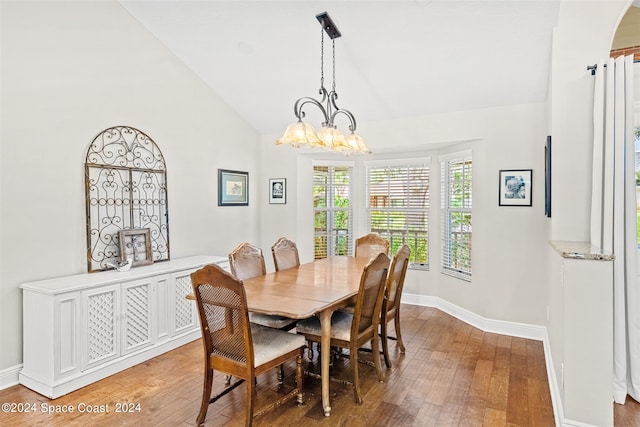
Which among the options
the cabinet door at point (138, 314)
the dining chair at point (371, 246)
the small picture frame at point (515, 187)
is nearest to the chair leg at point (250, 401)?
the cabinet door at point (138, 314)

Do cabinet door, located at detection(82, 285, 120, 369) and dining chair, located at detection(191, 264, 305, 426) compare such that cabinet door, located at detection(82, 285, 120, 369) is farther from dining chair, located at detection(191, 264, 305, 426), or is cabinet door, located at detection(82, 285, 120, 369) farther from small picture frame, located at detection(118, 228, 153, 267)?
dining chair, located at detection(191, 264, 305, 426)

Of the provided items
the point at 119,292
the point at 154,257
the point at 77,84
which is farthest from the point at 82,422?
the point at 77,84

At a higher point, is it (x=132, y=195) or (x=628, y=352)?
(x=132, y=195)

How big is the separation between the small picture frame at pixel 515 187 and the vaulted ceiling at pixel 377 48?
0.73 meters

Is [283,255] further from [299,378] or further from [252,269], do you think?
[299,378]

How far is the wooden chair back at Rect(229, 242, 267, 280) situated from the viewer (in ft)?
9.93

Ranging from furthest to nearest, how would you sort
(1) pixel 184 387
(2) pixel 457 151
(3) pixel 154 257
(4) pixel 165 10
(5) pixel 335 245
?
(5) pixel 335 245
(2) pixel 457 151
(3) pixel 154 257
(4) pixel 165 10
(1) pixel 184 387

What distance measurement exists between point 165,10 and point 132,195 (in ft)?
5.87

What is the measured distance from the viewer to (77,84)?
3242 millimetres

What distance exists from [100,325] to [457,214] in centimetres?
388

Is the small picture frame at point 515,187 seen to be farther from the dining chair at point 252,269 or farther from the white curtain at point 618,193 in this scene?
the dining chair at point 252,269

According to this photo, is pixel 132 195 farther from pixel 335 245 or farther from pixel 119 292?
pixel 335 245

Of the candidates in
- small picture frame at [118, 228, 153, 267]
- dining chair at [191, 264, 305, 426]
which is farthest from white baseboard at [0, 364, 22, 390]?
dining chair at [191, 264, 305, 426]

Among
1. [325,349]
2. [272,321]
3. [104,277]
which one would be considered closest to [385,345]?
[325,349]
